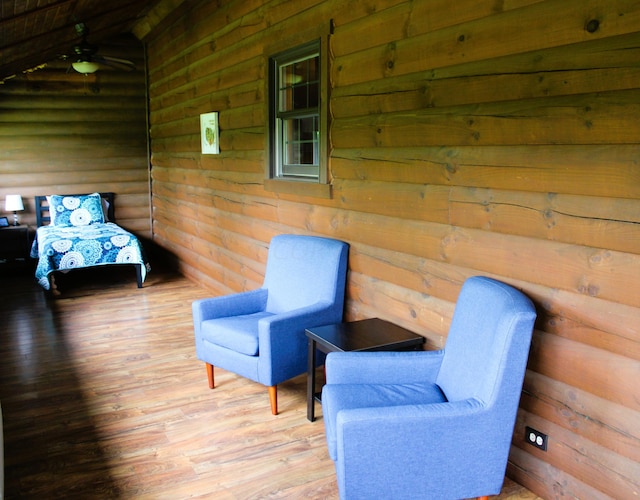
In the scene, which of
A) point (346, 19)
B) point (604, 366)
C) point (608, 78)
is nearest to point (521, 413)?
point (604, 366)

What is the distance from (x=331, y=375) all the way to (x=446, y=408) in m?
0.64

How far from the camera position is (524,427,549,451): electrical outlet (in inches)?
96.6

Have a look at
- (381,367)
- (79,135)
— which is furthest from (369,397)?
(79,135)

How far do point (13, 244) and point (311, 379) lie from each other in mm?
5294

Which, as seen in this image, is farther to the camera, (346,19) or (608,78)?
(346,19)

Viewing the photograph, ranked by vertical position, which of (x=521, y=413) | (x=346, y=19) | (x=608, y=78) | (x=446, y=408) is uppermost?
(x=346, y=19)

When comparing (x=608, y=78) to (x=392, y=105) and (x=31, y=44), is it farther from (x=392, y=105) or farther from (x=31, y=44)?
(x=31, y=44)

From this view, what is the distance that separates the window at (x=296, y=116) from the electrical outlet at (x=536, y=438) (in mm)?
1994

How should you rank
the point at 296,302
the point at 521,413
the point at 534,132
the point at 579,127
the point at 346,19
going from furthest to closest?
the point at 296,302, the point at 346,19, the point at 521,413, the point at 534,132, the point at 579,127

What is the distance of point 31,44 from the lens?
4.84 m

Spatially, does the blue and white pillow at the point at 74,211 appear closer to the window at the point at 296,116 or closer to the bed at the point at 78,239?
the bed at the point at 78,239

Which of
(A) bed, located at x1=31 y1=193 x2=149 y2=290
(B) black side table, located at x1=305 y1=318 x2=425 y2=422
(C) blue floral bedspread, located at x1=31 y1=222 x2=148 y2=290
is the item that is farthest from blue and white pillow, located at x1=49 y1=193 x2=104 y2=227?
(B) black side table, located at x1=305 y1=318 x2=425 y2=422

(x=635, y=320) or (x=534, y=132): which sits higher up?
(x=534, y=132)

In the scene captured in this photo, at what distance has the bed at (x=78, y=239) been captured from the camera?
596 cm
